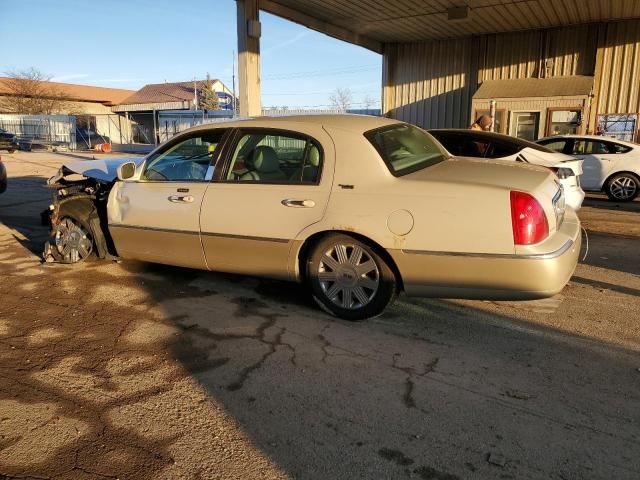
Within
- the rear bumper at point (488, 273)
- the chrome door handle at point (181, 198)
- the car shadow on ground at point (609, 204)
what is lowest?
the car shadow on ground at point (609, 204)

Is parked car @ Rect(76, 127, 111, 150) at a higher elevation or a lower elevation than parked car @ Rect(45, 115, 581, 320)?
higher

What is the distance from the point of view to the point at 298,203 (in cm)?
411

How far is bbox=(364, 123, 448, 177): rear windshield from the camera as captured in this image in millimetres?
4039

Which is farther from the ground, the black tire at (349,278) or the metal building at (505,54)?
the metal building at (505,54)

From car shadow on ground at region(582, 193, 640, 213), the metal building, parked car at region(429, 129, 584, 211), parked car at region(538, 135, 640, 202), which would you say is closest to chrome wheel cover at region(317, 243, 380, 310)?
parked car at region(429, 129, 584, 211)

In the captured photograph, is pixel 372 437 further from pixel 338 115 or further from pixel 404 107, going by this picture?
pixel 404 107

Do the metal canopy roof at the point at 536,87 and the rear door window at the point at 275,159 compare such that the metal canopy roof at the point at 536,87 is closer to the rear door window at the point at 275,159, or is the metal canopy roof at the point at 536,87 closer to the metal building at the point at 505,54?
the metal building at the point at 505,54

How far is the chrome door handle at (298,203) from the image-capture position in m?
4.06

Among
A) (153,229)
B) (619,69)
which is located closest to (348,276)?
(153,229)

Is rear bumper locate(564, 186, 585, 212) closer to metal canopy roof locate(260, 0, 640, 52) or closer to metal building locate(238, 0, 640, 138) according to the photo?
metal canopy roof locate(260, 0, 640, 52)

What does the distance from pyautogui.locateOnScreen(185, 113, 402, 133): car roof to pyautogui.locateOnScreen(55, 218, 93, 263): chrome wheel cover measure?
195 centimetres

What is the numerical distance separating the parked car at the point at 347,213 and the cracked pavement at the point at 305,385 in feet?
1.33

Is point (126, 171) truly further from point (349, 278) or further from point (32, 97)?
point (32, 97)

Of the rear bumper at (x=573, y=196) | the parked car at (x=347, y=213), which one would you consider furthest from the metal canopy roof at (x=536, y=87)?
the parked car at (x=347, y=213)
